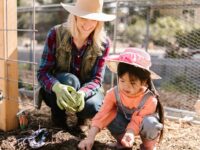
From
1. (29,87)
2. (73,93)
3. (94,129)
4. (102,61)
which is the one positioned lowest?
(29,87)

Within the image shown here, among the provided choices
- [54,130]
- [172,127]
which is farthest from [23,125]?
[172,127]

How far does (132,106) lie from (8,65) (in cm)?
84

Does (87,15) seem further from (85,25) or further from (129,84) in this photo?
(129,84)

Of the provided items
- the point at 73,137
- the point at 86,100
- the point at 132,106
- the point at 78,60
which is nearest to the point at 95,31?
the point at 78,60

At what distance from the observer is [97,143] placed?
6.93 ft

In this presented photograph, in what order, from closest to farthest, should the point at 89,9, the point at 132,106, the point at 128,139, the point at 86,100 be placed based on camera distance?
the point at 128,139, the point at 132,106, the point at 89,9, the point at 86,100

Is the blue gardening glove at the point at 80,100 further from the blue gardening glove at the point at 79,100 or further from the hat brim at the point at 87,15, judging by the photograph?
the hat brim at the point at 87,15

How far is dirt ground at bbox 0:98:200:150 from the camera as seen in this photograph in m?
2.04

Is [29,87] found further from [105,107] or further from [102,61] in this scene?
[105,107]

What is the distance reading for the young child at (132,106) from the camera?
183 centimetres

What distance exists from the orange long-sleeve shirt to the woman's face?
40 centimetres

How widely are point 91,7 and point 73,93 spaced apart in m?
0.51

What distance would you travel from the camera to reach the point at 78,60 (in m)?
2.25

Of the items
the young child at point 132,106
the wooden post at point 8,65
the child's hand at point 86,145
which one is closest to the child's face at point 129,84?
the young child at point 132,106
